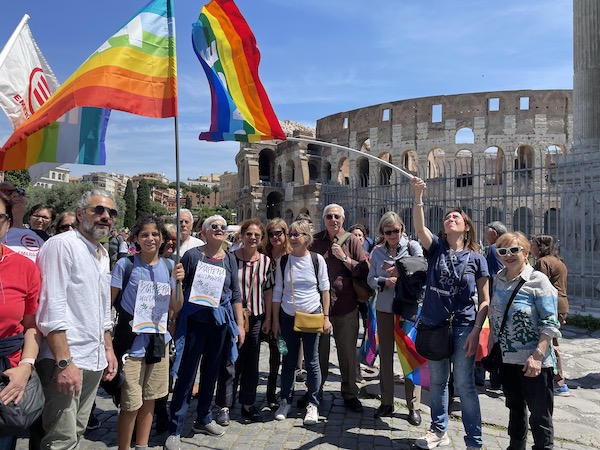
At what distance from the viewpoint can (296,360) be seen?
158 inches

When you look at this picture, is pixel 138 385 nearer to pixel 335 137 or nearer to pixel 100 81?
pixel 100 81

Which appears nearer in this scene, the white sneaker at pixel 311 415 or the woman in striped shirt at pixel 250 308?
the white sneaker at pixel 311 415

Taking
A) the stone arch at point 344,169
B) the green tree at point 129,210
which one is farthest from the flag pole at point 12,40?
the green tree at point 129,210

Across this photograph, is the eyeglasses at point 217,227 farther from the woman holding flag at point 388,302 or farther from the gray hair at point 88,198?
the woman holding flag at point 388,302

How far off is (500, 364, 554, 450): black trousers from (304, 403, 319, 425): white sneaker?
1567mm

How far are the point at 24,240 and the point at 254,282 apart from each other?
6.28 feet

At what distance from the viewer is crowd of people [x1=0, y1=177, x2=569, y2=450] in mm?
2418

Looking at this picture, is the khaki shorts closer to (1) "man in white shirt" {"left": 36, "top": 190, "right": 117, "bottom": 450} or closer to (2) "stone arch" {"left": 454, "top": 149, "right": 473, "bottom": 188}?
(1) "man in white shirt" {"left": 36, "top": 190, "right": 117, "bottom": 450}

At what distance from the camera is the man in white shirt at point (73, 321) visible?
2.36m

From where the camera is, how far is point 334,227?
435cm

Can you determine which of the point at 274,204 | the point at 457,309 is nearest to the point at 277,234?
the point at 457,309

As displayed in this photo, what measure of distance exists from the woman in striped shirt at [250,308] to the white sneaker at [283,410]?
0.17 meters

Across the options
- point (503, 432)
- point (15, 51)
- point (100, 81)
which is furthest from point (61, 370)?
point (503, 432)

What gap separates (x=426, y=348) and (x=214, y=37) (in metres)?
3.31
